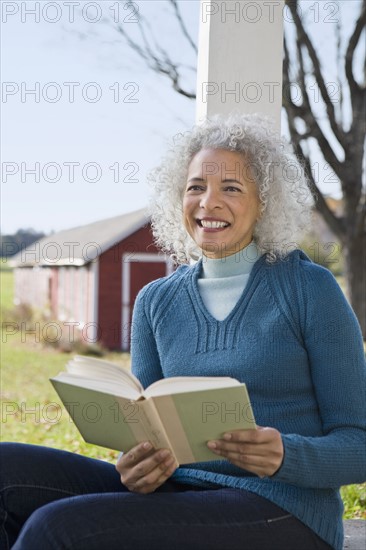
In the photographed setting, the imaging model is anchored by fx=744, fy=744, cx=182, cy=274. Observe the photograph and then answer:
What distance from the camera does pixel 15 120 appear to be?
39.6ft

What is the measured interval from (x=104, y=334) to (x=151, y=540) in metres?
12.1

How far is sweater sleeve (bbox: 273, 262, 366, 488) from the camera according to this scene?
4.61 feet

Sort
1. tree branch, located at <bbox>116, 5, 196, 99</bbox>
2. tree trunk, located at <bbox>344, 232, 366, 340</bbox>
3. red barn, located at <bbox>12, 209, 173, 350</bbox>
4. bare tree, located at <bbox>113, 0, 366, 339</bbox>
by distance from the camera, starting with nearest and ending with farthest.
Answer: tree branch, located at <bbox>116, 5, 196, 99</bbox>
bare tree, located at <bbox>113, 0, 366, 339</bbox>
tree trunk, located at <bbox>344, 232, 366, 340</bbox>
red barn, located at <bbox>12, 209, 173, 350</bbox>

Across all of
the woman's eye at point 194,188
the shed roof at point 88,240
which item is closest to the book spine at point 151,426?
the woman's eye at point 194,188

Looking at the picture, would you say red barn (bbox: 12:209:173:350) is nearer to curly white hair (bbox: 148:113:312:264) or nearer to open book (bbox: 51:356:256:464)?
curly white hair (bbox: 148:113:312:264)

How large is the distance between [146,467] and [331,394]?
40cm

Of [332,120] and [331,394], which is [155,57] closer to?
[332,120]

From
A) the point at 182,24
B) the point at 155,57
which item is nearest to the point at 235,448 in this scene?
the point at 182,24

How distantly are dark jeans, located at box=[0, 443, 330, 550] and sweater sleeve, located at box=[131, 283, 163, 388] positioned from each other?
32 cm

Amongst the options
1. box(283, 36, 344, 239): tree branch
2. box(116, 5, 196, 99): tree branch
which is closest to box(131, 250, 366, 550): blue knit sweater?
box(283, 36, 344, 239): tree branch

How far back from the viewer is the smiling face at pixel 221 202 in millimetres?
1715

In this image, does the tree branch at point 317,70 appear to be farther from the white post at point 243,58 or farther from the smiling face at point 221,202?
the smiling face at point 221,202

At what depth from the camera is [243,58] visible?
7.54ft

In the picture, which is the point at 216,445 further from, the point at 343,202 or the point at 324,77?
the point at 343,202
